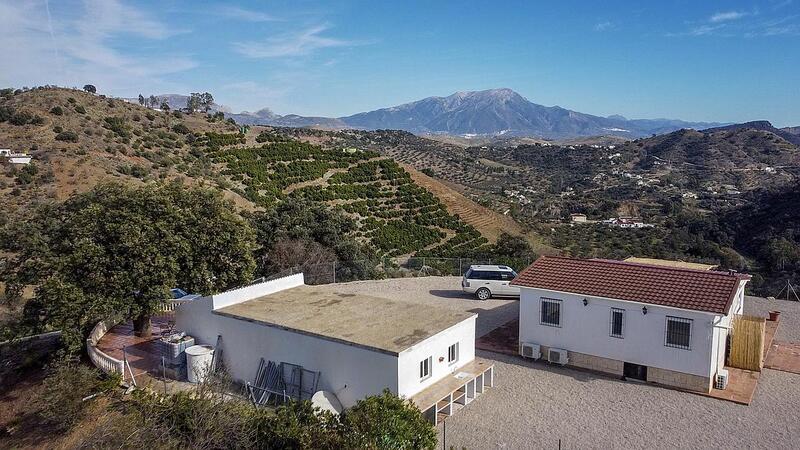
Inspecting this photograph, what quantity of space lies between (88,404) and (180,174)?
32.9m

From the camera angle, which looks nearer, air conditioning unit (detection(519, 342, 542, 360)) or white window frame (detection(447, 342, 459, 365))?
white window frame (detection(447, 342, 459, 365))

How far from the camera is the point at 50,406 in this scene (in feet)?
45.7

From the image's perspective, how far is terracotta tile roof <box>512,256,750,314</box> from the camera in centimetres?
1497

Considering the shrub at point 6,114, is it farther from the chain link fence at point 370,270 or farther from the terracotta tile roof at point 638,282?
the terracotta tile roof at point 638,282

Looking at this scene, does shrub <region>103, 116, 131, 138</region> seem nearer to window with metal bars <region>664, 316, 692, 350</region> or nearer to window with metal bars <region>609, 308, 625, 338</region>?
window with metal bars <region>609, 308, 625, 338</region>

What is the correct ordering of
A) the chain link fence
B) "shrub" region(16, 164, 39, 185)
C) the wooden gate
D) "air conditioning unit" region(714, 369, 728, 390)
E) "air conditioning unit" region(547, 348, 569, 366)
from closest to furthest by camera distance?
1. "air conditioning unit" region(714, 369, 728, 390)
2. the wooden gate
3. "air conditioning unit" region(547, 348, 569, 366)
4. the chain link fence
5. "shrub" region(16, 164, 39, 185)

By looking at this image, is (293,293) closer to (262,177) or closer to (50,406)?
(50,406)

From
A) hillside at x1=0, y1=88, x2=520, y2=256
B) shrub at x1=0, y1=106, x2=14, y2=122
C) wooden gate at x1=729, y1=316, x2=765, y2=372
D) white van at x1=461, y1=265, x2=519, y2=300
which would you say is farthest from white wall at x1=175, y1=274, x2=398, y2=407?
shrub at x1=0, y1=106, x2=14, y2=122

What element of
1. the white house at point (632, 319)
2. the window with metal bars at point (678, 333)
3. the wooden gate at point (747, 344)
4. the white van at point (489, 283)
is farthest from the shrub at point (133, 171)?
the wooden gate at point (747, 344)

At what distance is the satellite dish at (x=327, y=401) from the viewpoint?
42.4ft

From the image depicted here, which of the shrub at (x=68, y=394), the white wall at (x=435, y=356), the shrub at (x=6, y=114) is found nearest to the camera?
the white wall at (x=435, y=356)

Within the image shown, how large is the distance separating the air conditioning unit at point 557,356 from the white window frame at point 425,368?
464 centimetres

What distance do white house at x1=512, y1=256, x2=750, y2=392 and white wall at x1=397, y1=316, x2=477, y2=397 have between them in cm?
280

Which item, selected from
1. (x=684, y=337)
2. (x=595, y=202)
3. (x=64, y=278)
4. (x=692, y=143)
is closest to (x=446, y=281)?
(x=684, y=337)
